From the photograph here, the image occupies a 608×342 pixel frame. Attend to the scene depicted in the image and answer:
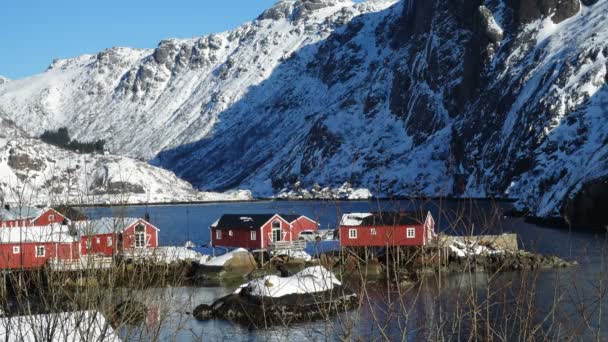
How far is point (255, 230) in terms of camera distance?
79.2 meters

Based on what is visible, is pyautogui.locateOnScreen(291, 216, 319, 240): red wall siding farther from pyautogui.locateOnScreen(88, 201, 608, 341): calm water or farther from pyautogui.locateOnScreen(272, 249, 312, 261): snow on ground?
pyautogui.locateOnScreen(88, 201, 608, 341): calm water

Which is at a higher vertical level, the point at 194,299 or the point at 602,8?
the point at 602,8

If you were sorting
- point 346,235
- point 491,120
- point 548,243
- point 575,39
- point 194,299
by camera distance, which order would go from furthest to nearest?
point 491,120 < point 575,39 < point 548,243 < point 346,235 < point 194,299

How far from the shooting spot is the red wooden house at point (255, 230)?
79.1 m

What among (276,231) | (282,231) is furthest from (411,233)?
(276,231)

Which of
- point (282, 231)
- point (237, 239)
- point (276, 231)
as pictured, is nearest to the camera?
point (276, 231)

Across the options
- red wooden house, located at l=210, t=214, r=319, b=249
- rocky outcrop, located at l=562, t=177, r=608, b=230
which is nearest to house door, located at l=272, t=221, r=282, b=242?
red wooden house, located at l=210, t=214, r=319, b=249

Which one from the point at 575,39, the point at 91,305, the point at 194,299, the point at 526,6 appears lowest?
the point at 194,299

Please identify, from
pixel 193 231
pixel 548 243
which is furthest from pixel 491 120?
pixel 548 243

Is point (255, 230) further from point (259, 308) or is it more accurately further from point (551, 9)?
point (551, 9)

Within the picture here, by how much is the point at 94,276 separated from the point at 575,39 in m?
175

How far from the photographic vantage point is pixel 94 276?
14078mm

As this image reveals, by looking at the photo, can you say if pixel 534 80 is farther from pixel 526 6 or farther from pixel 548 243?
pixel 548 243

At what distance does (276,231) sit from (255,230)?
7.63ft
